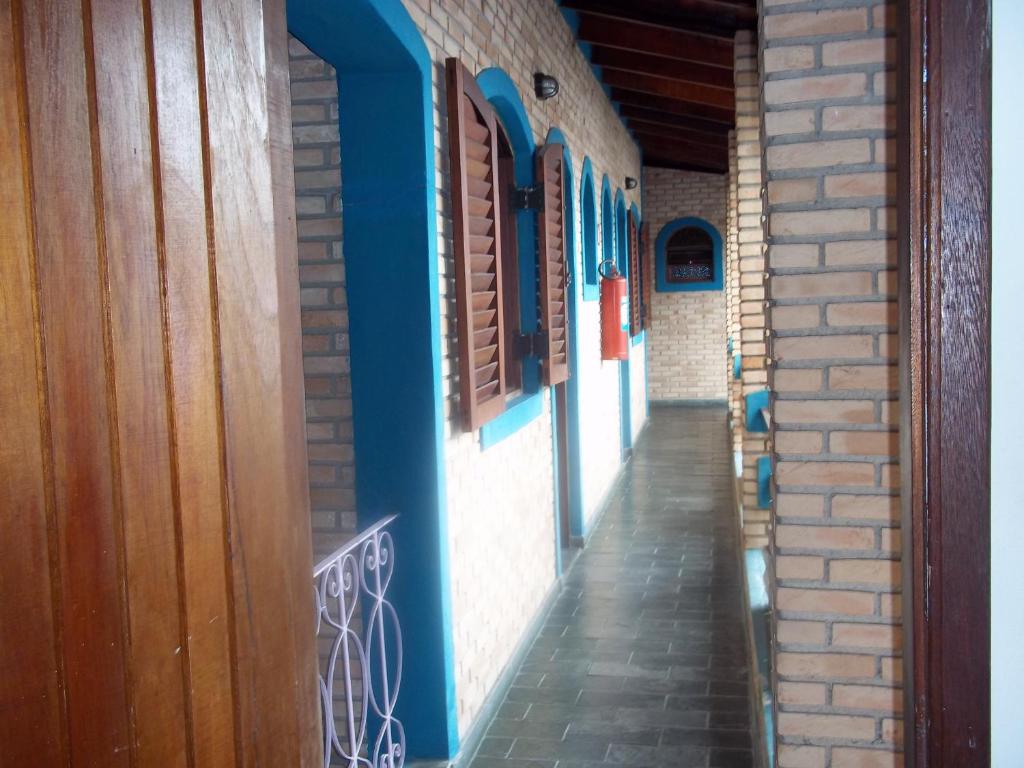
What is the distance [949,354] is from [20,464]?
108 cm

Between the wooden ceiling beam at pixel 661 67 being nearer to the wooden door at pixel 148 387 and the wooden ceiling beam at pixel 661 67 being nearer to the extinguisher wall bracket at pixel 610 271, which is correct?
the extinguisher wall bracket at pixel 610 271

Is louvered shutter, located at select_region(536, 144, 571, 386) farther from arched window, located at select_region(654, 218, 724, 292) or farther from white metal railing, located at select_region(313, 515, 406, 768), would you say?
arched window, located at select_region(654, 218, 724, 292)

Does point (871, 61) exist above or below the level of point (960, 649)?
above

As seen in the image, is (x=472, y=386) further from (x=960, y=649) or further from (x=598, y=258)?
(x=598, y=258)

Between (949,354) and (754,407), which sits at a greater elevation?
(949,354)

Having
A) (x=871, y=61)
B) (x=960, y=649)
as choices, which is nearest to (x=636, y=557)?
(x=871, y=61)

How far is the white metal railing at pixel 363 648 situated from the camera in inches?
116

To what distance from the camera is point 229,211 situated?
1.27 m

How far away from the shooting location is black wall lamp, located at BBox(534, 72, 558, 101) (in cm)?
558

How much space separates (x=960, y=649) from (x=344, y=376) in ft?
8.53

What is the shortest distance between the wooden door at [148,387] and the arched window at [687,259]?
47.2 feet

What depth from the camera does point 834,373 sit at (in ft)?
7.95

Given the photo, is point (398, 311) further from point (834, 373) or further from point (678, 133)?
point (678, 133)

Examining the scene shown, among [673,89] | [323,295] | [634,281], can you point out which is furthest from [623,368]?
[323,295]
